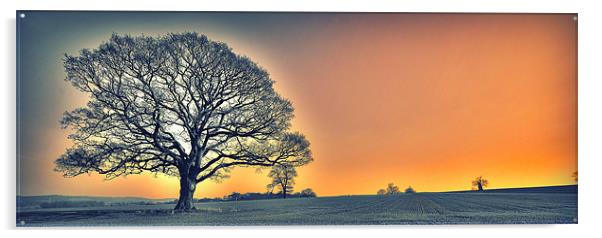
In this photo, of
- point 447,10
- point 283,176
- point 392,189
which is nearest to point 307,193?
point 283,176

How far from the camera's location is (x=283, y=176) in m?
6.12

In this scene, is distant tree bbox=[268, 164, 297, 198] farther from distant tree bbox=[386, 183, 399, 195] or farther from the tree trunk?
distant tree bbox=[386, 183, 399, 195]

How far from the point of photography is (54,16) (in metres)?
5.99

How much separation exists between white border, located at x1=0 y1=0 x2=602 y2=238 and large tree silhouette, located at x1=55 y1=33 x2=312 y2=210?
294 mm

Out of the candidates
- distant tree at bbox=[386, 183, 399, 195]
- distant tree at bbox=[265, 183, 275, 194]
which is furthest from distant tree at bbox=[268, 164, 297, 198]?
distant tree at bbox=[386, 183, 399, 195]

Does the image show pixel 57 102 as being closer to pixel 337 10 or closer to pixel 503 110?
pixel 337 10

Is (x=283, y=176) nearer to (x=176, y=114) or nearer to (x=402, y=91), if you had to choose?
(x=176, y=114)

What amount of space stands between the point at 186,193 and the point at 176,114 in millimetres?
618

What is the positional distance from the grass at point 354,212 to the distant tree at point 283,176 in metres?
0.10

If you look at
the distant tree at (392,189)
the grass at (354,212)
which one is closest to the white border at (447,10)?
the grass at (354,212)

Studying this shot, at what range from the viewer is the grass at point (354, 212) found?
599 centimetres

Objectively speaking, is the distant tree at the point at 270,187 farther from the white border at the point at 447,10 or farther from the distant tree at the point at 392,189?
the distant tree at the point at 392,189

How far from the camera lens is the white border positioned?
6004 millimetres

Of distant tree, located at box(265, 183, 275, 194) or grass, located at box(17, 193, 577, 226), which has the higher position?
distant tree, located at box(265, 183, 275, 194)
